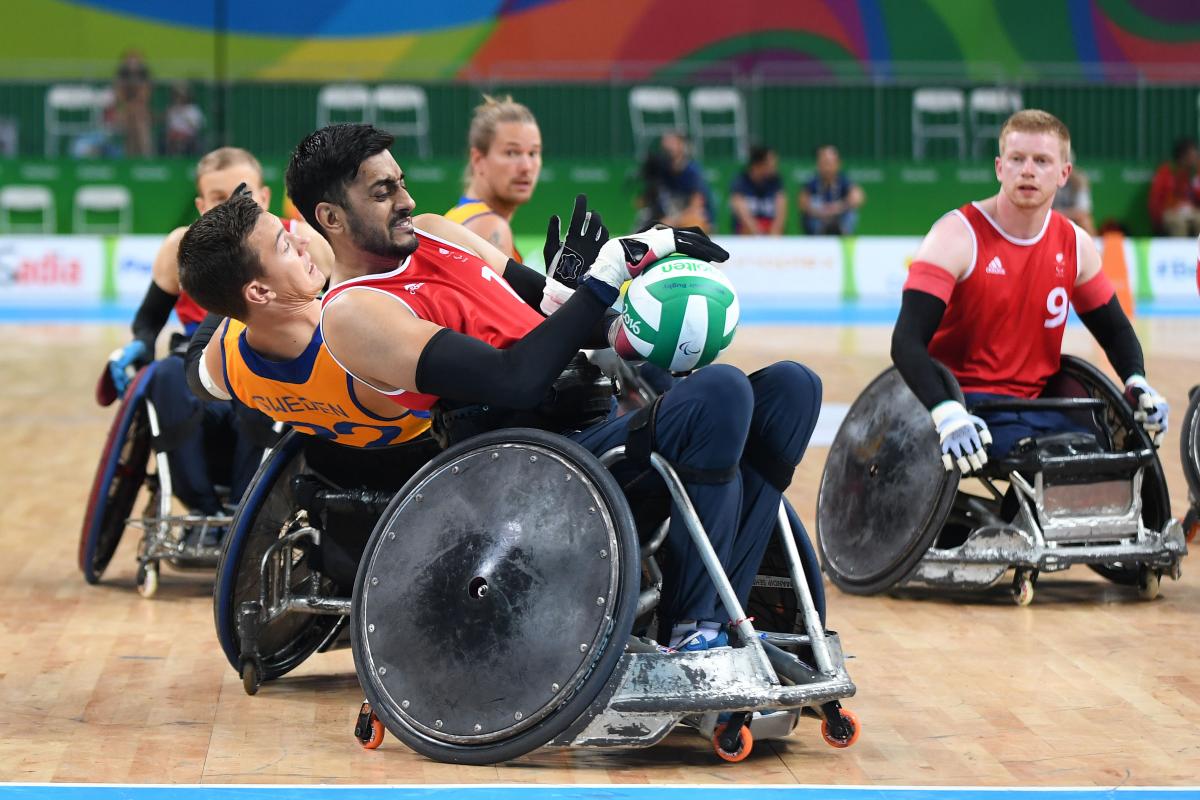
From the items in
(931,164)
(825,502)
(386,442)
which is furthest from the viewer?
(931,164)

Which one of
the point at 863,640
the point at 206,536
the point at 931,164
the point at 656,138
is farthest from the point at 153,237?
the point at 863,640

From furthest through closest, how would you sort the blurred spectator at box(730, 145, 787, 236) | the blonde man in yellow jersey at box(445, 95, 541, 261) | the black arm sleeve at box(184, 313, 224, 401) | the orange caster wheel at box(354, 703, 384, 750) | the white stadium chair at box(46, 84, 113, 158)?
the white stadium chair at box(46, 84, 113, 158) < the blurred spectator at box(730, 145, 787, 236) < the blonde man in yellow jersey at box(445, 95, 541, 261) < the black arm sleeve at box(184, 313, 224, 401) < the orange caster wheel at box(354, 703, 384, 750)

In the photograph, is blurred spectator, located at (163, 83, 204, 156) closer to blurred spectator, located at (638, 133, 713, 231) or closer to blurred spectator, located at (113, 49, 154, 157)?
blurred spectator, located at (113, 49, 154, 157)

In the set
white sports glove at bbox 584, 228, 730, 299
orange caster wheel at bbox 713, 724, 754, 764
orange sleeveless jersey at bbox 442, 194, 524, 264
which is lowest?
orange caster wheel at bbox 713, 724, 754, 764

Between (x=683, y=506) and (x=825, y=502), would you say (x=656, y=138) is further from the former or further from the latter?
(x=683, y=506)

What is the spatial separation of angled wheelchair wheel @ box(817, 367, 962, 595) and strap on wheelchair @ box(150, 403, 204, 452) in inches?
90.8

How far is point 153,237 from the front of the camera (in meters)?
19.3

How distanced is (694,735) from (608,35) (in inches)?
806

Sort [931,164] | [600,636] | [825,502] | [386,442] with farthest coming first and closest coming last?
[931,164], [825,502], [386,442], [600,636]

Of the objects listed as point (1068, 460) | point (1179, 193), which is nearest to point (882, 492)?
point (1068, 460)

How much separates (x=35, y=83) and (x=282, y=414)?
58.9ft

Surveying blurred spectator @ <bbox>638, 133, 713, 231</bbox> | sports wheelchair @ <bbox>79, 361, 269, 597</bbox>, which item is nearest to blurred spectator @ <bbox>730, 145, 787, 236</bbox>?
blurred spectator @ <bbox>638, 133, 713, 231</bbox>

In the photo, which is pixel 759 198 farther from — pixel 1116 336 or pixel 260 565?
pixel 260 565

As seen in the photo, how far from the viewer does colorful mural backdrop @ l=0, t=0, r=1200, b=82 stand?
23828 mm
